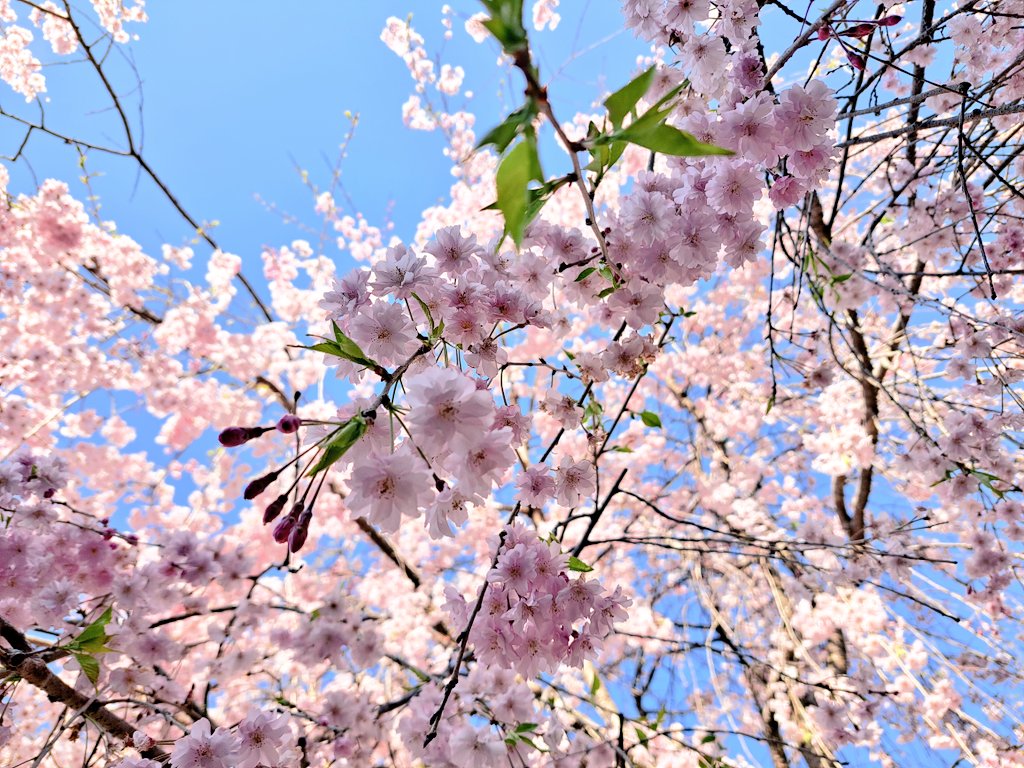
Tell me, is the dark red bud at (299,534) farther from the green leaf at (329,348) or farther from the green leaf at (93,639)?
the green leaf at (93,639)

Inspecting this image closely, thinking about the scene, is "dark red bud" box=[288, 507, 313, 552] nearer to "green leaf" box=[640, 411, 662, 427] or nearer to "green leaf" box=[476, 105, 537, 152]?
"green leaf" box=[476, 105, 537, 152]

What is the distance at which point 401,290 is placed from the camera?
1.19 metres

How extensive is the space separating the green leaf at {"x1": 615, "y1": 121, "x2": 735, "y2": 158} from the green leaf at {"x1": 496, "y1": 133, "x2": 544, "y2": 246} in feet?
0.51

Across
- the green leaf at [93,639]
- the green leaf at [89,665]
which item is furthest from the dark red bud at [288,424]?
the green leaf at [89,665]

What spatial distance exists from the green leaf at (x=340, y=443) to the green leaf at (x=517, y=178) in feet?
1.21

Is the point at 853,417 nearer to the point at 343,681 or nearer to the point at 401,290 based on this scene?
the point at 401,290

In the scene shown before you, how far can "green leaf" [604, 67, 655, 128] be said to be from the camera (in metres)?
0.68

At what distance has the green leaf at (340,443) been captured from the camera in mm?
718

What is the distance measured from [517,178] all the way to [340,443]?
428 mm

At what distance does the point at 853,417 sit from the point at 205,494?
21.6 ft

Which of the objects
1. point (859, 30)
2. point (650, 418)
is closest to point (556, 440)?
point (650, 418)

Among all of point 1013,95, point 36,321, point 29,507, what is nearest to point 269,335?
point 36,321

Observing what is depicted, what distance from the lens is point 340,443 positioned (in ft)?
2.43

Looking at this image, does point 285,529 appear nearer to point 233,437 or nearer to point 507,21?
point 233,437
